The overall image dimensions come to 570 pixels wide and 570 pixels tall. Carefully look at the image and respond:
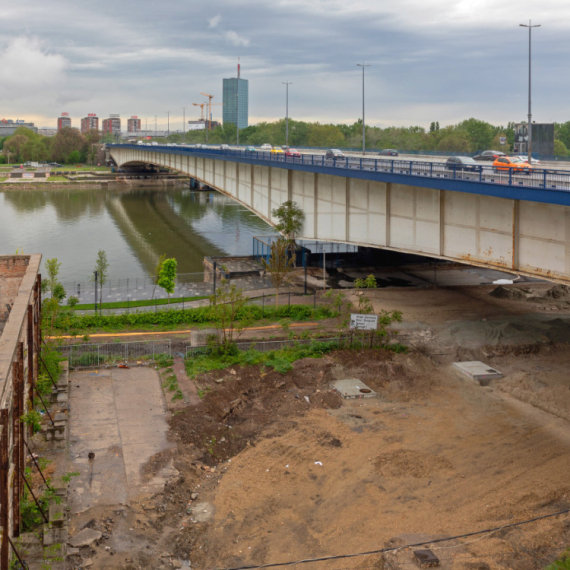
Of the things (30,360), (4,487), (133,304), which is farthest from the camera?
(133,304)

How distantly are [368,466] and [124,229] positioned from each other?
2543 inches

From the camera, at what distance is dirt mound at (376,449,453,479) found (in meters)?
19.4

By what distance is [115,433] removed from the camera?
21.7 meters

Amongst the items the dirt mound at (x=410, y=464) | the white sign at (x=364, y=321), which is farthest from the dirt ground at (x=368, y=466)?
the white sign at (x=364, y=321)

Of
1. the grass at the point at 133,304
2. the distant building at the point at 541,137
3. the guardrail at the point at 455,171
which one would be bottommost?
the grass at the point at 133,304

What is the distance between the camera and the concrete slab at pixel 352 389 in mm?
25328

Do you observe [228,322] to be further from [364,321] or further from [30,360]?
[30,360]

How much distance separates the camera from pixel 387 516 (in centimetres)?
1717

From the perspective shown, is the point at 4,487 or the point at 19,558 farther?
the point at 19,558

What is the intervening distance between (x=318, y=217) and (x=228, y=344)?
14853mm

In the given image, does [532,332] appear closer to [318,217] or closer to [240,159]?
[318,217]

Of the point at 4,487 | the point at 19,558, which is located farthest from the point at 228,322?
the point at 4,487

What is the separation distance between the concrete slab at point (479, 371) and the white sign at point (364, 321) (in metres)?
3.80

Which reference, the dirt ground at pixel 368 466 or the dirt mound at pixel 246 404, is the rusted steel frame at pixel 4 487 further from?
the dirt mound at pixel 246 404
